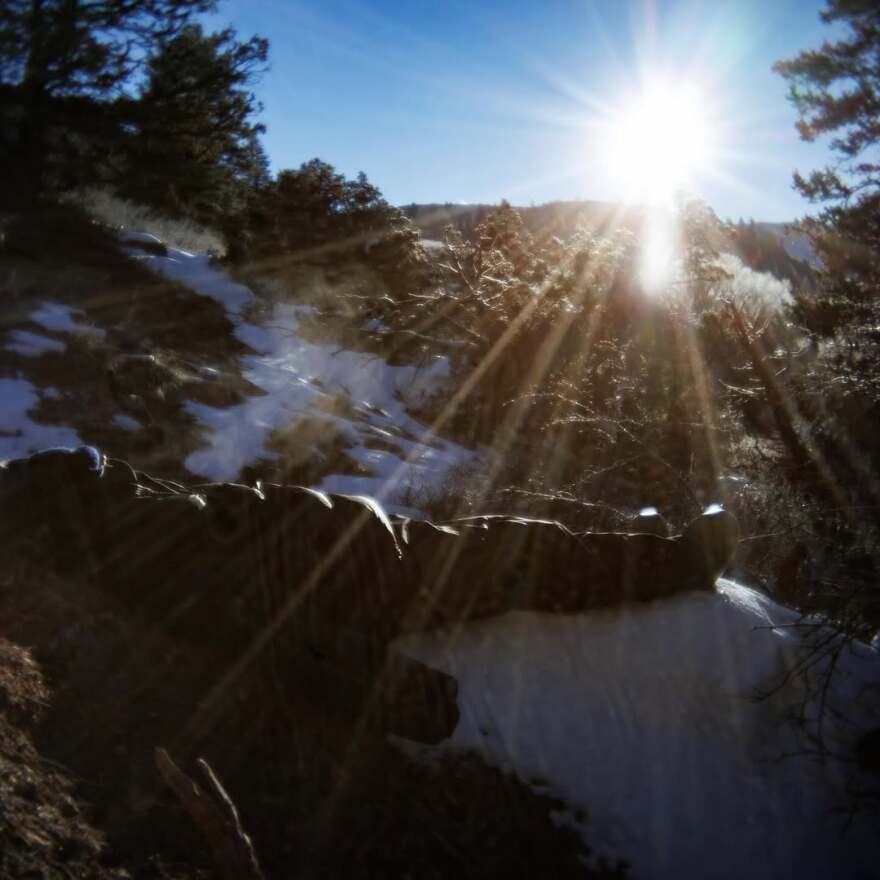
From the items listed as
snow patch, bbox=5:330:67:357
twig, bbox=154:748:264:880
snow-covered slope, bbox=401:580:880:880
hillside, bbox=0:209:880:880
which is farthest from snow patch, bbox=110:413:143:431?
twig, bbox=154:748:264:880

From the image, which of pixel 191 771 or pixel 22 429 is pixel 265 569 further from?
pixel 22 429

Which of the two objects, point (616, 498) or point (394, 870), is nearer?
point (394, 870)

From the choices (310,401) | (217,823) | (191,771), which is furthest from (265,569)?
(310,401)

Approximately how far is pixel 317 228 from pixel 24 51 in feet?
18.3

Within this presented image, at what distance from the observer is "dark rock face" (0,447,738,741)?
2.52 metres

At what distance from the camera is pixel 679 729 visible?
2.73m

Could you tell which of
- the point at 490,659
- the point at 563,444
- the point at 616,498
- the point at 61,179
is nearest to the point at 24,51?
the point at 61,179

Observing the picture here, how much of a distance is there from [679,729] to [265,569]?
1.55 metres

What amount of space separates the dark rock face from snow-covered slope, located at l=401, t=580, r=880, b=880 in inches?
8.8

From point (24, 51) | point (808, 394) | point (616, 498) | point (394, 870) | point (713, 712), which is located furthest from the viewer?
point (24, 51)

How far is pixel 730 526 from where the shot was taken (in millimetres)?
3096

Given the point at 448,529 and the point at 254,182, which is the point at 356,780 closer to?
the point at 448,529

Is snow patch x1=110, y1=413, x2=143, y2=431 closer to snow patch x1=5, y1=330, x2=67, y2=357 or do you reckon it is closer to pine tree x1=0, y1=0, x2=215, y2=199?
snow patch x1=5, y1=330, x2=67, y2=357

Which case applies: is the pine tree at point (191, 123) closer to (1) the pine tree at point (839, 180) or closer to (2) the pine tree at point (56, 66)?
(2) the pine tree at point (56, 66)
